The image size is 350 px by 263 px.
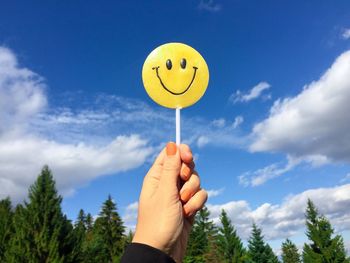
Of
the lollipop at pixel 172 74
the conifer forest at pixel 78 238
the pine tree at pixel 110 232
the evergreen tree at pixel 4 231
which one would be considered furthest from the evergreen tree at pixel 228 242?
the lollipop at pixel 172 74

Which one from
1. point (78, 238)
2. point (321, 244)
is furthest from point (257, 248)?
point (78, 238)

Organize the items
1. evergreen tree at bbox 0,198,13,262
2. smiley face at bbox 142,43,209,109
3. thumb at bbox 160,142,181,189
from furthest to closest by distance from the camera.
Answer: evergreen tree at bbox 0,198,13,262
smiley face at bbox 142,43,209,109
thumb at bbox 160,142,181,189

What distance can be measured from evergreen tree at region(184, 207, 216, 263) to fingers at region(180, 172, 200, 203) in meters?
48.5

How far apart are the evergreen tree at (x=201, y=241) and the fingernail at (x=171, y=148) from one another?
1915 inches

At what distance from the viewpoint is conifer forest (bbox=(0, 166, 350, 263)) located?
25.6 meters

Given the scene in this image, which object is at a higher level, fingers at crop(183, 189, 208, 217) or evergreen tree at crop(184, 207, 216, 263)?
evergreen tree at crop(184, 207, 216, 263)

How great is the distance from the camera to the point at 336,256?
31.1 m

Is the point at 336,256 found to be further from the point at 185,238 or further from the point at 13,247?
the point at 185,238

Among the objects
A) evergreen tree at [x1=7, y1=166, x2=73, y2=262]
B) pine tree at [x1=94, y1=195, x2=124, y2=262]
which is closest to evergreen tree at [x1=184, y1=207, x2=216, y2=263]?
pine tree at [x1=94, y1=195, x2=124, y2=262]

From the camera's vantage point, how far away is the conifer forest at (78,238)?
25.6 m

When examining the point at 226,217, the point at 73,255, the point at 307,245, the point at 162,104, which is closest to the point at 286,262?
the point at 226,217

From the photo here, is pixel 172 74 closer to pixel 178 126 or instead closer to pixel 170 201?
pixel 178 126

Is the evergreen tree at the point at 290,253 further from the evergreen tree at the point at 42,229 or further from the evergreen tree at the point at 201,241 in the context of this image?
the evergreen tree at the point at 42,229

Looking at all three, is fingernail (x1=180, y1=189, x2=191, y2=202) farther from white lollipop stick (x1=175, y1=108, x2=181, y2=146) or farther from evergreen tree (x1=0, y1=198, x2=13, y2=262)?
evergreen tree (x1=0, y1=198, x2=13, y2=262)
